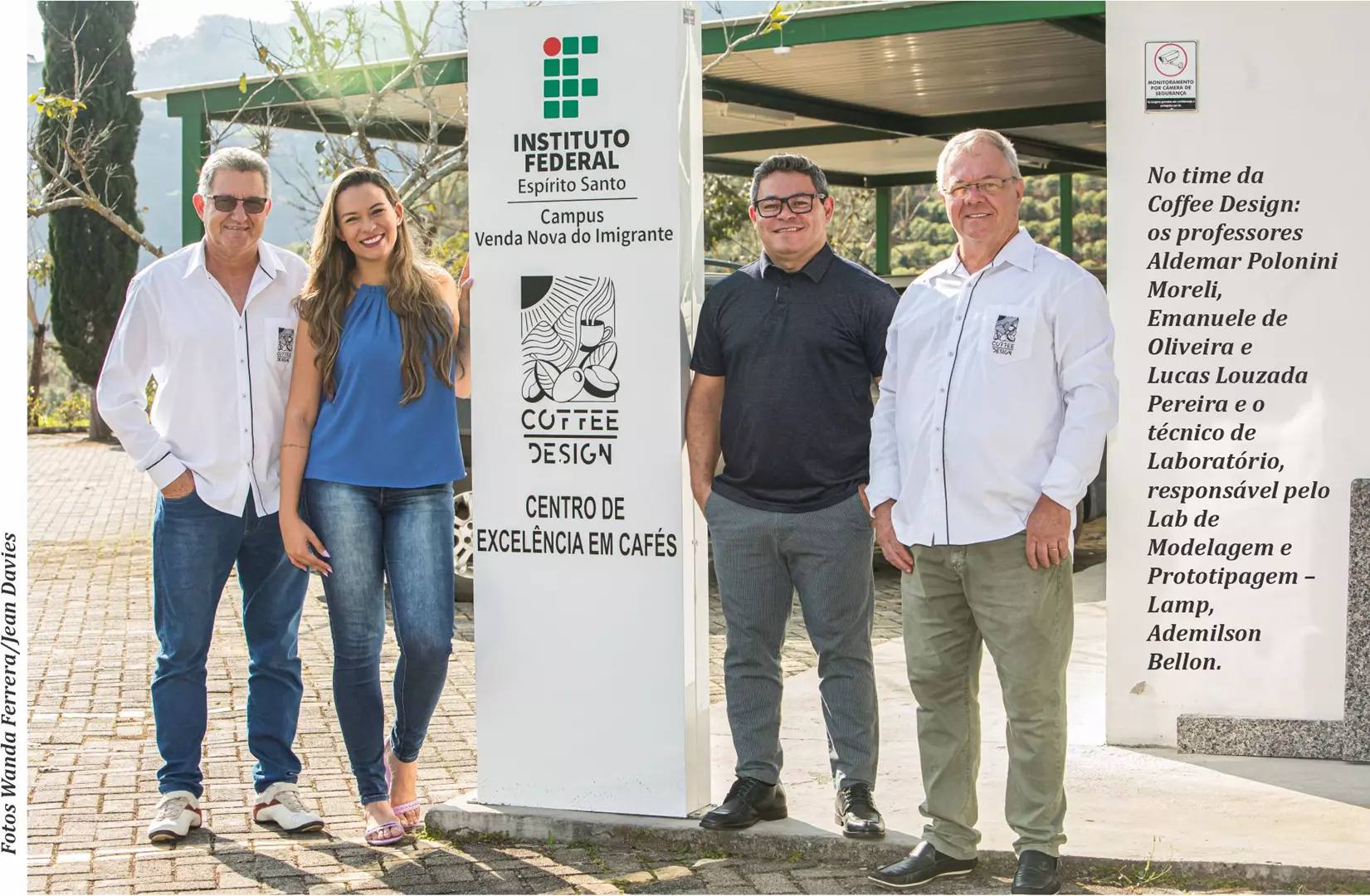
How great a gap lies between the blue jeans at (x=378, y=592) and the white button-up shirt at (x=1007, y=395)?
1.49 meters

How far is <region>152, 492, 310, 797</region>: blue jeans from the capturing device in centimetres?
478

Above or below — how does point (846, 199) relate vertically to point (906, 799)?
above

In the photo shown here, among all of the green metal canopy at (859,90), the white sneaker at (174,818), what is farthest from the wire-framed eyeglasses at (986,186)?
the green metal canopy at (859,90)

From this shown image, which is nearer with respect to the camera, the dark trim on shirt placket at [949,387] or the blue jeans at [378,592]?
the dark trim on shirt placket at [949,387]

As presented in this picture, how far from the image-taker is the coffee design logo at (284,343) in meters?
4.86

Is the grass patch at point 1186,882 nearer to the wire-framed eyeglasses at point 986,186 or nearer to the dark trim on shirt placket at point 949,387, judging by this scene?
the dark trim on shirt placket at point 949,387

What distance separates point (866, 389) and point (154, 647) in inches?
195

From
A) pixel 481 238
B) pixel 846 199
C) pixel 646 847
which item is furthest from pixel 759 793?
pixel 846 199

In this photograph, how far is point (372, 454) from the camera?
4.59 meters

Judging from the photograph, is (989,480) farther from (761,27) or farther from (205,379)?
(761,27)

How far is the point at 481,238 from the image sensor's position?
16.1 ft

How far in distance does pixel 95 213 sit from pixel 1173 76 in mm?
25358

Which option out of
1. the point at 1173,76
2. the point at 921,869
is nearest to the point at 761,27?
the point at 1173,76

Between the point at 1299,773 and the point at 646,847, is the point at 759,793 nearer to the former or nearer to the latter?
the point at 646,847
